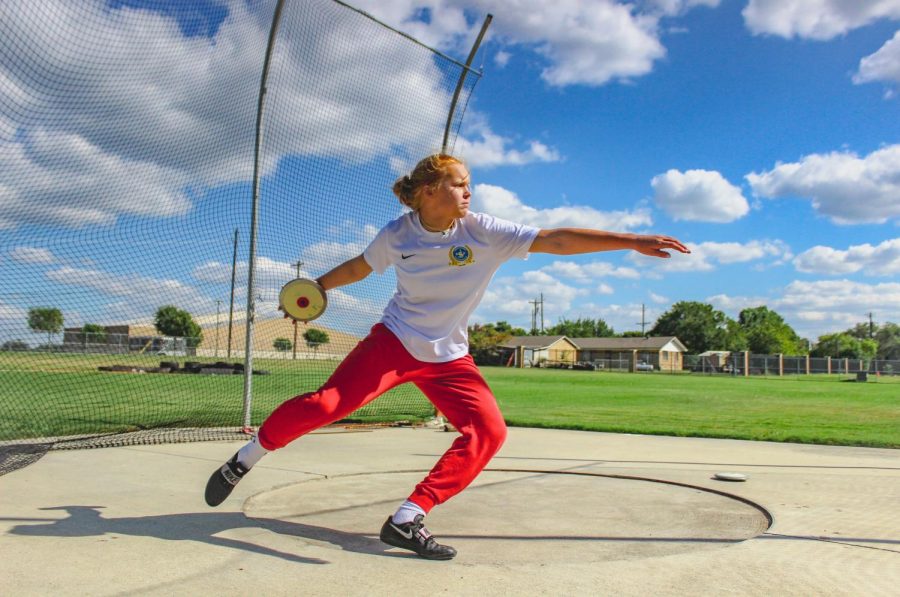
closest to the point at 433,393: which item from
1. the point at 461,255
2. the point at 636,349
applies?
the point at 461,255

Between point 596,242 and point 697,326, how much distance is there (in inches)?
4225

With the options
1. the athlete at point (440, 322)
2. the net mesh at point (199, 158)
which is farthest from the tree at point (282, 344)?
the athlete at point (440, 322)

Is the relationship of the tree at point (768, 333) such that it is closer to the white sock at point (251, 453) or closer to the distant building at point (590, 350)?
the distant building at point (590, 350)

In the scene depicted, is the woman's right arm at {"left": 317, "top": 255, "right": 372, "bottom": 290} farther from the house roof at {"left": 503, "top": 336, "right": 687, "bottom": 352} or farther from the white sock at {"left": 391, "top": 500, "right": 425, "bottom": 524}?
the house roof at {"left": 503, "top": 336, "right": 687, "bottom": 352}

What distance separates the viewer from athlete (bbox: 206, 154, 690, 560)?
351cm

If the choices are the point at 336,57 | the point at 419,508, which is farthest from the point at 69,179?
the point at 419,508

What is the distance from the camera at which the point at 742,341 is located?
Answer: 100 metres

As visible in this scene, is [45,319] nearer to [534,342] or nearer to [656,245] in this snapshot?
[656,245]

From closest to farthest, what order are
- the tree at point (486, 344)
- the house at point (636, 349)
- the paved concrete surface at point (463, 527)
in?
the paved concrete surface at point (463, 527) < the tree at point (486, 344) < the house at point (636, 349)

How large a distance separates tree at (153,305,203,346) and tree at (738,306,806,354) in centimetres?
10012

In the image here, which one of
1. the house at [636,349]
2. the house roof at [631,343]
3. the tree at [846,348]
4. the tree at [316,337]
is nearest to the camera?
the tree at [316,337]

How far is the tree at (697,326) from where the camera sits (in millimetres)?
104062

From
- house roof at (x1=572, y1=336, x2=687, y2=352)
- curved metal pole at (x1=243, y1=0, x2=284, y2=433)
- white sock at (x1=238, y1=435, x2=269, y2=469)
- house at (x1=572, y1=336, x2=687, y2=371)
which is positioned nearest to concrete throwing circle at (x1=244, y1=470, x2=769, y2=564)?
white sock at (x1=238, y1=435, x2=269, y2=469)

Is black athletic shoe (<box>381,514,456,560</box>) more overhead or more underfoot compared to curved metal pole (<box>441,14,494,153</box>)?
Answer: more underfoot
